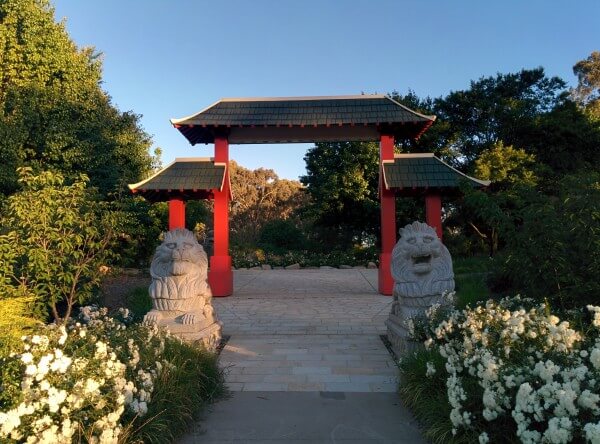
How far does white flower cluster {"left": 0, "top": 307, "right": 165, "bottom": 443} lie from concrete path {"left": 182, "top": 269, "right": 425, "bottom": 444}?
66 cm

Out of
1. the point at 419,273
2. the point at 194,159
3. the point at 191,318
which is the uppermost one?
the point at 194,159

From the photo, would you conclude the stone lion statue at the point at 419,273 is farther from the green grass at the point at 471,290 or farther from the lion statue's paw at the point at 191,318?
the lion statue's paw at the point at 191,318

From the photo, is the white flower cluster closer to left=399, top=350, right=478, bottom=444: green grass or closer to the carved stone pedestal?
the carved stone pedestal

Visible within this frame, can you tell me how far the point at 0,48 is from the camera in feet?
40.2

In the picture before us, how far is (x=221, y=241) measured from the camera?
10586 millimetres

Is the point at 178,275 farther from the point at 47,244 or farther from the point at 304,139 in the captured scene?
the point at 304,139

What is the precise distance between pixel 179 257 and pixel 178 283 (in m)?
0.34

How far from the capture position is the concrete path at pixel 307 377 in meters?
3.51

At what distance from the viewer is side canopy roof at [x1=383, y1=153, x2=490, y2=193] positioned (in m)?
9.83

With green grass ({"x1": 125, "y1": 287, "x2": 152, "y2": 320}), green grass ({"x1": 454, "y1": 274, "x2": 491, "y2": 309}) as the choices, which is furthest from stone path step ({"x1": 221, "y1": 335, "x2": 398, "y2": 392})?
green grass ({"x1": 454, "y1": 274, "x2": 491, "y2": 309})

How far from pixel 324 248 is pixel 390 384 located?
1879 centimetres

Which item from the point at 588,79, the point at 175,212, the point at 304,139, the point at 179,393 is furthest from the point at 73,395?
the point at 588,79

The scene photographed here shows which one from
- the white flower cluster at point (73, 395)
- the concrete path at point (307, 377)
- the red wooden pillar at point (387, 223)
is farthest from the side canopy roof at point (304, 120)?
the white flower cluster at point (73, 395)

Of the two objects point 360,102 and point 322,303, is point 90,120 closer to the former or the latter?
point 360,102
